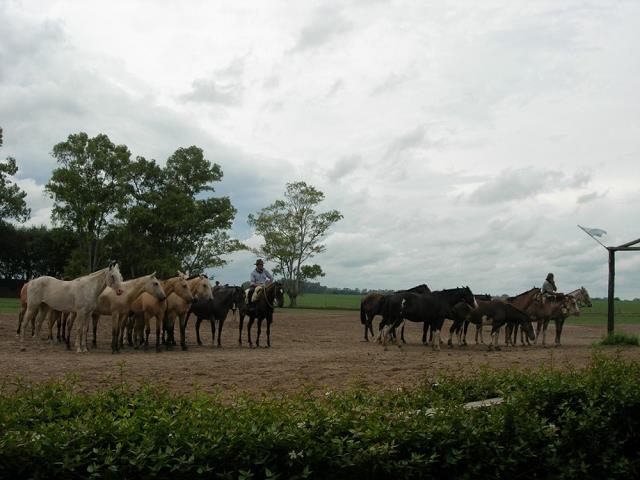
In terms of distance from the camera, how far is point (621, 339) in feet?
63.5

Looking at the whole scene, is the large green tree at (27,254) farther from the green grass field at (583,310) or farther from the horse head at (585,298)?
the horse head at (585,298)

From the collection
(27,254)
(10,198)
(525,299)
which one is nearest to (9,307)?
(10,198)

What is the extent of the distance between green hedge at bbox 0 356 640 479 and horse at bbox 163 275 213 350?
10.9 meters

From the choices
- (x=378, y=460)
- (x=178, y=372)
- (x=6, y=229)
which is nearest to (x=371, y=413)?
(x=378, y=460)

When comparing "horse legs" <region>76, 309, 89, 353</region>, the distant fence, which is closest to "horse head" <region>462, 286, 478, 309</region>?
"horse legs" <region>76, 309, 89, 353</region>

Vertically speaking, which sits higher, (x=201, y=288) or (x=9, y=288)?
(x=201, y=288)

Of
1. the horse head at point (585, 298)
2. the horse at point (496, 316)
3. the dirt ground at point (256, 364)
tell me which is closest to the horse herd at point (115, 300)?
the dirt ground at point (256, 364)

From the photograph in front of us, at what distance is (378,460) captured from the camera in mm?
4730

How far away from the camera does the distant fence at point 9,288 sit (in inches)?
2355

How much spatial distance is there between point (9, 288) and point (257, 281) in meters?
50.6

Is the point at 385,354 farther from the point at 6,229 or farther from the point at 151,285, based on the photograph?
→ the point at 6,229

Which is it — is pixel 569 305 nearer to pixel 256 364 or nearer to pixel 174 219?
pixel 256 364

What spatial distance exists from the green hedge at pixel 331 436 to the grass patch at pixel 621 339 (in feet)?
45.7

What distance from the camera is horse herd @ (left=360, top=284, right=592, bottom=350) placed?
18.7m
